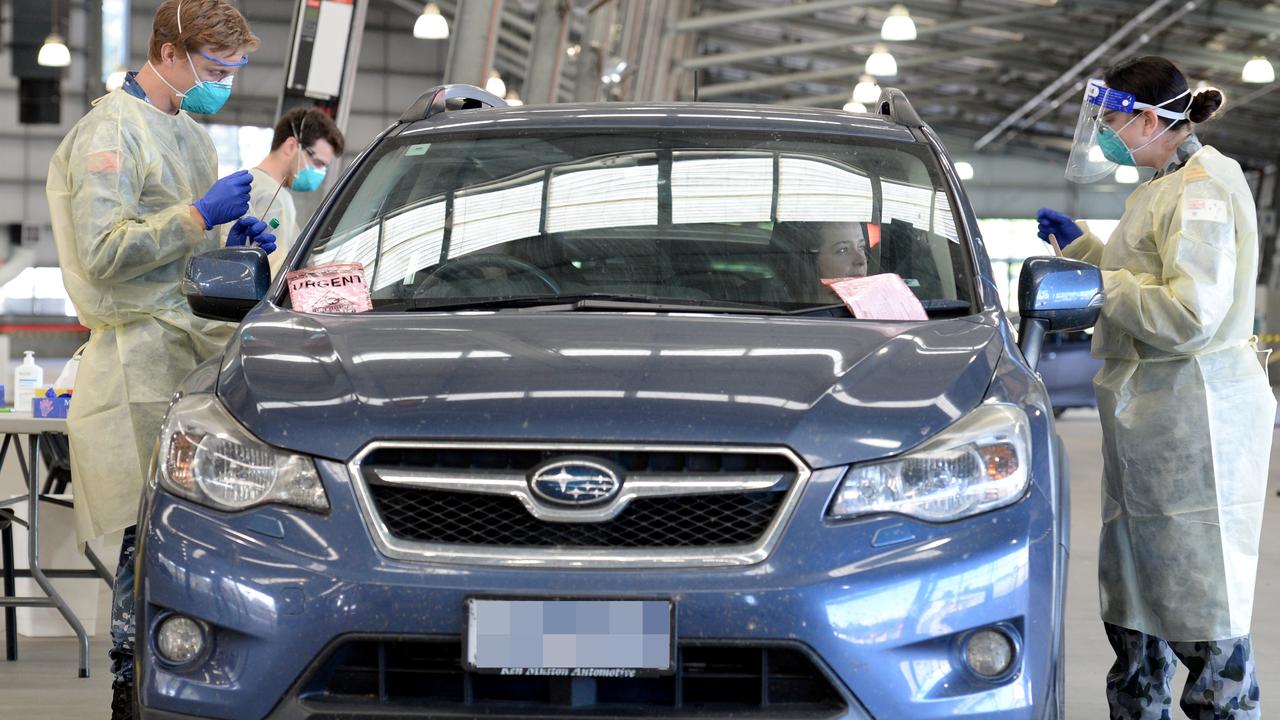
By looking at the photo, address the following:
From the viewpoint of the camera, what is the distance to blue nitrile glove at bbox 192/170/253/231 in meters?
3.93

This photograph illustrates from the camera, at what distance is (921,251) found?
10.9 feet

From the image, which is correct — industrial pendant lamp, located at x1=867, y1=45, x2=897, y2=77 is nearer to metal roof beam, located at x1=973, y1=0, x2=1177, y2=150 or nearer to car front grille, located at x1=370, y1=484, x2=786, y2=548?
metal roof beam, located at x1=973, y1=0, x2=1177, y2=150

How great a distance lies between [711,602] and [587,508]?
0.79ft

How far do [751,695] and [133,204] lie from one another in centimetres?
240

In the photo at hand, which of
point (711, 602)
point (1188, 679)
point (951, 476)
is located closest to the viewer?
point (711, 602)

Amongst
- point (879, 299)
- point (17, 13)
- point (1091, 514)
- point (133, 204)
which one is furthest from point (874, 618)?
point (17, 13)

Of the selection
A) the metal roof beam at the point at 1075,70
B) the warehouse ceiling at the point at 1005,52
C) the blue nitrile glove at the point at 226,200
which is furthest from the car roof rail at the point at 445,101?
the metal roof beam at the point at 1075,70

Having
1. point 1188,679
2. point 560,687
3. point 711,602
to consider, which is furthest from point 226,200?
point 1188,679

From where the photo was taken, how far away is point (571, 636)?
2373 millimetres

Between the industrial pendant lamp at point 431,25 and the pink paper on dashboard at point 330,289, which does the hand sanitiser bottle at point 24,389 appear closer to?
the pink paper on dashboard at point 330,289

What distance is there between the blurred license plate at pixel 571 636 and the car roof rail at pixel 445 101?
1.78m

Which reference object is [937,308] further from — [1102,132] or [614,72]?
[614,72]

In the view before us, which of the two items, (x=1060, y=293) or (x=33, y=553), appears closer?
(x=1060, y=293)

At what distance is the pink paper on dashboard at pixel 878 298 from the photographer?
3.07m
